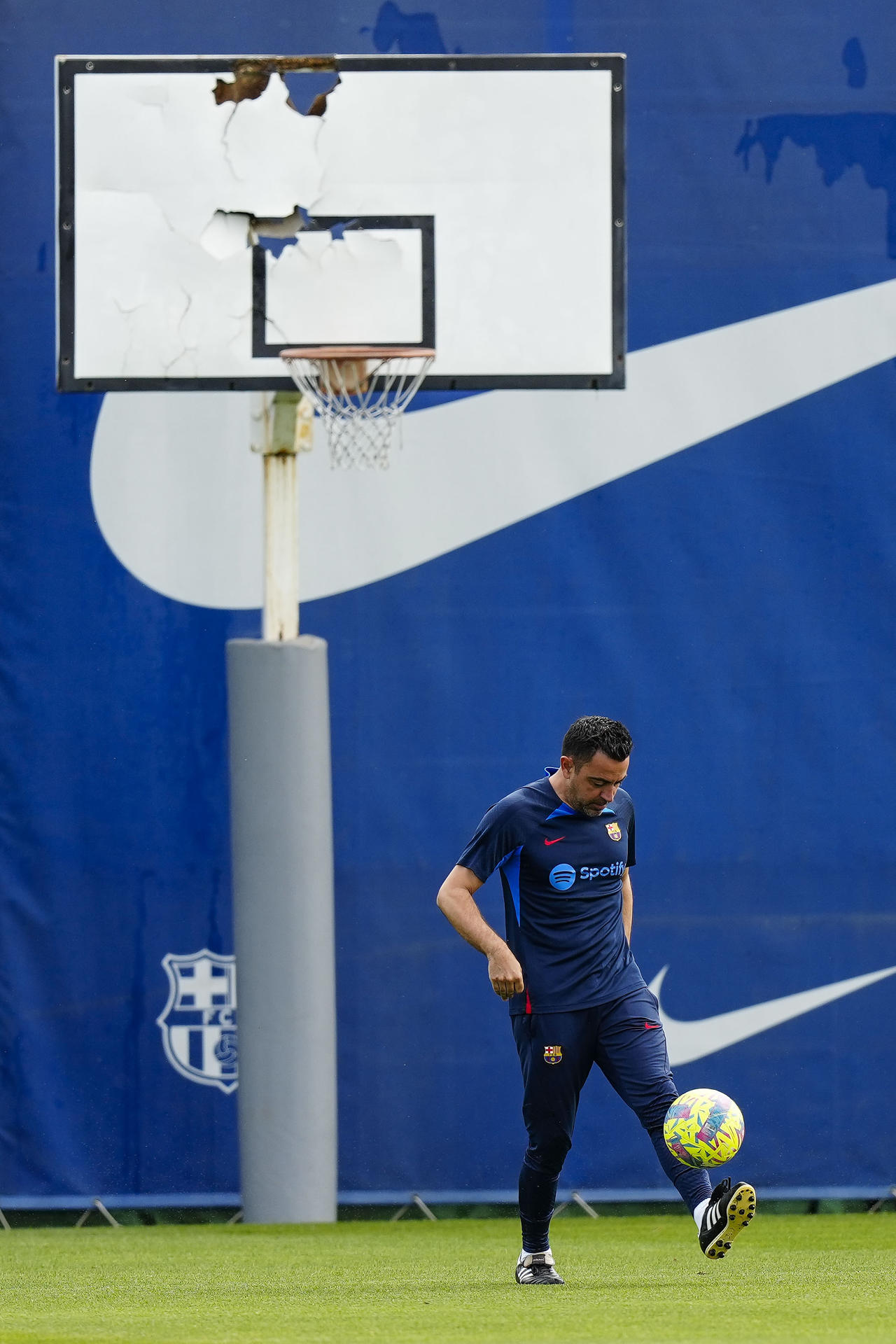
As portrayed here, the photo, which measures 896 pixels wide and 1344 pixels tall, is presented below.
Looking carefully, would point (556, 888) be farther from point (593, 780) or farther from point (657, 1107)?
point (657, 1107)

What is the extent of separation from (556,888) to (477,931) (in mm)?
303

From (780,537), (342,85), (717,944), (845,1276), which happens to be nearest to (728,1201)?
(845,1276)

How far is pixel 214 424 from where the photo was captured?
805 centimetres

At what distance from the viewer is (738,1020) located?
7980mm

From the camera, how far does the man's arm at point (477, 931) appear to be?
5.23 m

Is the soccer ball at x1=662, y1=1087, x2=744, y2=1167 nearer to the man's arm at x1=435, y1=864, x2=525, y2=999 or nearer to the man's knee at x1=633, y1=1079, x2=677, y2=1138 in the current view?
the man's knee at x1=633, y1=1079, x2=677, y2=1138

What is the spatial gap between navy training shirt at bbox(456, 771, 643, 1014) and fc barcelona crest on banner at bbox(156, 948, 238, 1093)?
109 inches

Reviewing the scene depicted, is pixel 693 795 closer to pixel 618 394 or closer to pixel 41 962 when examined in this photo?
pixel 618 394

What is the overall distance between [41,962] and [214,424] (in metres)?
2.42

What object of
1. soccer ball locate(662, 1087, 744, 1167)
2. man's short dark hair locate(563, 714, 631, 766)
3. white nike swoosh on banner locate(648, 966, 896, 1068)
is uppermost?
man's short dark hair locate(563, 714, 631, 766)

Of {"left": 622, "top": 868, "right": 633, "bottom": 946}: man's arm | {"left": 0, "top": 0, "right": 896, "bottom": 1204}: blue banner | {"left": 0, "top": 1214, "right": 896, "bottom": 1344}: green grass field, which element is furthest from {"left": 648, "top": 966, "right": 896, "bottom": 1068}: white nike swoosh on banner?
{"left": 622, "top": 868, "right": 633, "bottom": 946}: man's arm

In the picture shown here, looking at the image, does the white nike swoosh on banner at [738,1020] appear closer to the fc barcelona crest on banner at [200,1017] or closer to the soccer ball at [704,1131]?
the fc barcelona crest on banner at [200,1017]

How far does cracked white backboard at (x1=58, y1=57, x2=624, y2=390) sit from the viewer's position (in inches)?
273

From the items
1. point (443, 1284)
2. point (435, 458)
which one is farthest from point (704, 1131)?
point (435, 458)
